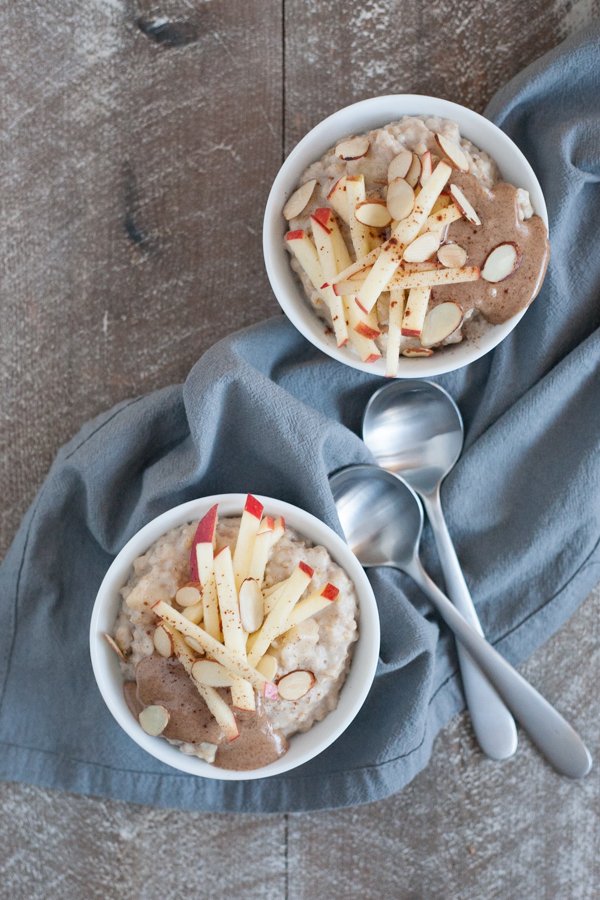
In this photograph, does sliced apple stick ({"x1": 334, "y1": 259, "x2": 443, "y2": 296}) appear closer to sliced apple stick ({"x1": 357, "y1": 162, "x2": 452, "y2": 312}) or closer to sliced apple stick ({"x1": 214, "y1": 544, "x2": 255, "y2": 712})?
sliced apple stick ({"x1": 357, "y1": 162, "x2": 452, "y2": 312})

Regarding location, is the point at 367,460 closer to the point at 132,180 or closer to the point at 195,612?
the point at 195,612

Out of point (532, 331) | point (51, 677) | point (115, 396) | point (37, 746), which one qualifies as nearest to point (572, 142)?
point (532, 331)

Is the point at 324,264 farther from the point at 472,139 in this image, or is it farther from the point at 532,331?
the point at 532,331

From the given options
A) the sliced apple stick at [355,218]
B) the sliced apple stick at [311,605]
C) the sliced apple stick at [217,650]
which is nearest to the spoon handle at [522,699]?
the sliced apple stick at [311,605]

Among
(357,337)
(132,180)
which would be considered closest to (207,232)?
(132,180)

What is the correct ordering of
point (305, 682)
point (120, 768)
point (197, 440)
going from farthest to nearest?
point (120, 768), point (197, 440), point (305, 682)
